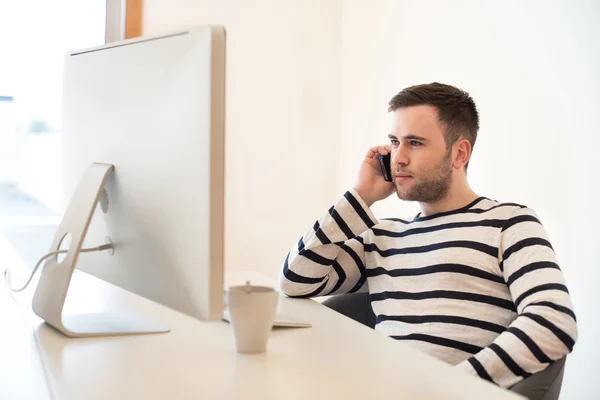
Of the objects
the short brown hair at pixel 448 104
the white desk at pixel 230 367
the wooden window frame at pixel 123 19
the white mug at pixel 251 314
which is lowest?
the white desk at pixel 230 367

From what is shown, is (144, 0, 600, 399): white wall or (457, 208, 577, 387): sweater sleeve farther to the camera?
(144, 0, 600, 399): white wall

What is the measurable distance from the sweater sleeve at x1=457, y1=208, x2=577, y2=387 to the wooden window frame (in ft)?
8.04

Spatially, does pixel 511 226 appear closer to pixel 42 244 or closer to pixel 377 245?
pixel 377 245

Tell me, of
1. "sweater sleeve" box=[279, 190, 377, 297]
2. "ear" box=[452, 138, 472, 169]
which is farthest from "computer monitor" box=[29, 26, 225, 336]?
"ear" box=[452, 138, 472, 169]

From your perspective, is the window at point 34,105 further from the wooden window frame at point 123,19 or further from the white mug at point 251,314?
the white mug at point 251,314

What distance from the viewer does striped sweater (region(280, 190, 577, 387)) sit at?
1.32 m

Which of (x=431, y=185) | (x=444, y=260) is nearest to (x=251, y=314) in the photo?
(x=444, y=260)

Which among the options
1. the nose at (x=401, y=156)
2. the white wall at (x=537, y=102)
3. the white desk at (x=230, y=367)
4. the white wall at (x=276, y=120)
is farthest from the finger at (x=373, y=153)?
the white wall at (x=276, y=120)

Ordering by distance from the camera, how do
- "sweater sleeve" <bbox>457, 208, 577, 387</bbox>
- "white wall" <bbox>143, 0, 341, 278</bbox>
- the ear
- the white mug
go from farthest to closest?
"white wall" <bbox>143, 0, 341, 278</bbox>
the ear
"sweater sleeve" <bbox>457, 208, 577, 387</bbox>
the white mug

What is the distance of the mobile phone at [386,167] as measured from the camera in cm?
186

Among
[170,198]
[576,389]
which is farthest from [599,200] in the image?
[170,198]

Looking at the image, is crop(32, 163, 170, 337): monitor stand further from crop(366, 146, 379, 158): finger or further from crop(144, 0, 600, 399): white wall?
crop(144, 0, 600, 399): white wall

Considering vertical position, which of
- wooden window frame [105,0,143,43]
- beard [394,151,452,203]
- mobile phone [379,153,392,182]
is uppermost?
wooden window frame [105,0,143,43]

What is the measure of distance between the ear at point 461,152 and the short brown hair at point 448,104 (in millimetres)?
13
